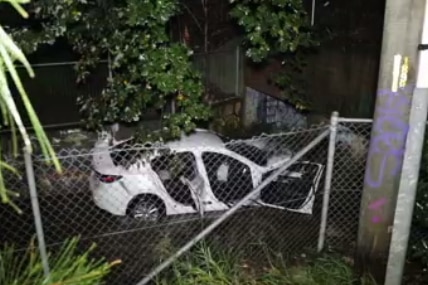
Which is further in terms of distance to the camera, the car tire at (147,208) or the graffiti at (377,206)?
the car tire at (147,208)

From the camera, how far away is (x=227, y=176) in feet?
20.8

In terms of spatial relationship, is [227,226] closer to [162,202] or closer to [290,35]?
[162,202]

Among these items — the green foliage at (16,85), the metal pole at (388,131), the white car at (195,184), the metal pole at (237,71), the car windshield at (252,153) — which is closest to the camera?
the green foliage at (16,85)

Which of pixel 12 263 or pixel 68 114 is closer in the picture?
pixel 12 263

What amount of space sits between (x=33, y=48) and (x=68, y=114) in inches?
211

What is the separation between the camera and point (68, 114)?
9.76m

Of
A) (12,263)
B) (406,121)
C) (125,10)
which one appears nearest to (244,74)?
(125,10)

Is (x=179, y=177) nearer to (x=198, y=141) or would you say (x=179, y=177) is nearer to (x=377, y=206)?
(x=198, y=141)

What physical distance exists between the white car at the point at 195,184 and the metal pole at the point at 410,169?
105 inches

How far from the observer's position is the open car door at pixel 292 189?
620 centimetres

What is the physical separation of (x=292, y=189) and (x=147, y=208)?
82.6 inches

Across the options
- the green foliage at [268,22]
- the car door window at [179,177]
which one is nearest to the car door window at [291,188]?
the car door window at [179,177]

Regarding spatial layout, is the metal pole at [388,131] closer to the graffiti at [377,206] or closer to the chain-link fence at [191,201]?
the graffiti at [377,206]

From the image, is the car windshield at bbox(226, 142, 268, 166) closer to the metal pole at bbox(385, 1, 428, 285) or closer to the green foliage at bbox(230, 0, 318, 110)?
the green foliage at bbox(230, 0, 318, 110)
